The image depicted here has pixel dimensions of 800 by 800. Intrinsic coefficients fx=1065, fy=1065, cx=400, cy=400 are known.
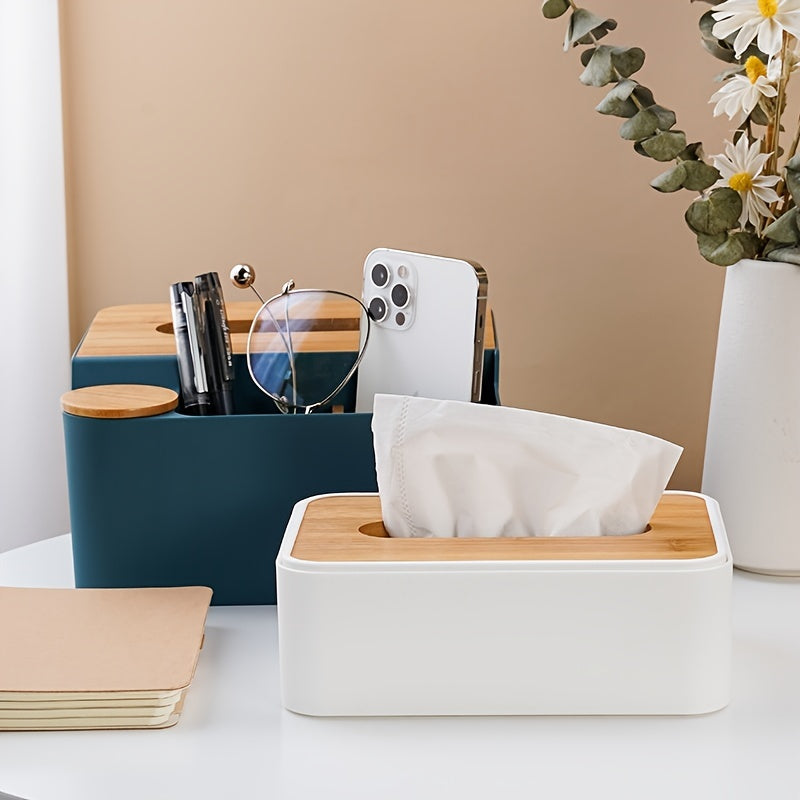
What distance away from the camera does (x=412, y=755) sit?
1.75ft

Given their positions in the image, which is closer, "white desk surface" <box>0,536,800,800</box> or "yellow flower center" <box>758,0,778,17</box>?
"white desk surface" <box>0,536,800,800</box>

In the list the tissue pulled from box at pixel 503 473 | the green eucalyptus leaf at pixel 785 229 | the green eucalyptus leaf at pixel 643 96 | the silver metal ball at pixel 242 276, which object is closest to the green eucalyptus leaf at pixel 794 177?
the green eucalyptus leaf at pixel 785 229

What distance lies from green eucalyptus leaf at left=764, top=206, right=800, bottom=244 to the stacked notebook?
0.45m

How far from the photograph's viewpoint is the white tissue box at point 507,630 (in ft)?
1.78

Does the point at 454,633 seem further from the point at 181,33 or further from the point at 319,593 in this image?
the point at 181,33

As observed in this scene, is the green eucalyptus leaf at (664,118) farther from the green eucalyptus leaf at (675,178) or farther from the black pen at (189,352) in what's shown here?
the black pen at (189,352)

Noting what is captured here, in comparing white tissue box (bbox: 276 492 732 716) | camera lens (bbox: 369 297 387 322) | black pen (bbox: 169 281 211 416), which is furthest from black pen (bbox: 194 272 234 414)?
white tissue box (bbox: 276 492 732 716)

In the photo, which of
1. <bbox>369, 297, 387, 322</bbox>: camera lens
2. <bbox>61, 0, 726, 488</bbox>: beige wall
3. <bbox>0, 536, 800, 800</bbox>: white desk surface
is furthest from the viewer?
<bbox>61, 0, 726, 488</bbox>: beige wall

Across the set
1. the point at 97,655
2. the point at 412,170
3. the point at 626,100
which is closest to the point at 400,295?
the point at 626,100

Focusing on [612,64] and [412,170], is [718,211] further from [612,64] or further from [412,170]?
[412,170]

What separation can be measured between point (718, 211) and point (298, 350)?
0.31 meters

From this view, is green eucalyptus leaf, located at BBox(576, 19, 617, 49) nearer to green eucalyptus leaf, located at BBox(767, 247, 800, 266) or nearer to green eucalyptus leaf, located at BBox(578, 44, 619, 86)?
green eucalyptus leaf, located at BBox(578, 44, 619, 86)

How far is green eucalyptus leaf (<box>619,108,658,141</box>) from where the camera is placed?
764mm

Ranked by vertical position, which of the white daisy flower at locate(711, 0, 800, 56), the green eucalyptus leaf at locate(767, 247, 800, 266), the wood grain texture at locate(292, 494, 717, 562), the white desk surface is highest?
the white daisy flower at locate(711, 0, 800, 56)
